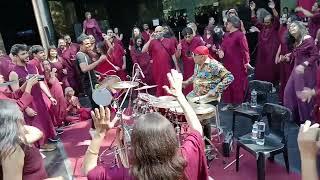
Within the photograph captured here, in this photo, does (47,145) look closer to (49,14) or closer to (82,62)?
(82,62)

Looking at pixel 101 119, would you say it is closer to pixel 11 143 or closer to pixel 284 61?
pixel 11 143

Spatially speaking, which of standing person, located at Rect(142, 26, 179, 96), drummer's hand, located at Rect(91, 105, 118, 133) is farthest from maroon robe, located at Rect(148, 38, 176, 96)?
drummer's hand, located at Rect(91, 105, 118, 133)

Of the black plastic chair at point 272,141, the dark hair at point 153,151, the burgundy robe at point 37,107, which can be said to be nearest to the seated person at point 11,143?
the dark hair at point 153,151

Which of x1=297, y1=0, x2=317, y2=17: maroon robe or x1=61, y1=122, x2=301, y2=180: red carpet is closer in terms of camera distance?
x1=61, y1=122, x2=301, y2=180: red carpet

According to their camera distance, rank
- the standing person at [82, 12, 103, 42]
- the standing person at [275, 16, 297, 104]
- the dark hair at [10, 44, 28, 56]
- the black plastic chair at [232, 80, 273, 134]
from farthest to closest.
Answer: the standing person at [82, 12, 103, 42] < the standing person at [275, 16, 297, 104] < the dark hair at [10, 44, 28, 56] < the black plastic chair at [232, 80, 273, 134]

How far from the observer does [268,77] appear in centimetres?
748

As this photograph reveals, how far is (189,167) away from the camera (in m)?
2.00

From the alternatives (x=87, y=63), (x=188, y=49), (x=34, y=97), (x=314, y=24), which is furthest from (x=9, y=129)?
(x=314, y=24)

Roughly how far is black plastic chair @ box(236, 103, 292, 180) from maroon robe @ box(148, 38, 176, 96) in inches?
115

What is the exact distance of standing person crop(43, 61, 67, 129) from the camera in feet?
20.6

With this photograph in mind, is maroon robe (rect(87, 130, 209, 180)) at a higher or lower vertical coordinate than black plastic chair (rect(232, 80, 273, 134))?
higher

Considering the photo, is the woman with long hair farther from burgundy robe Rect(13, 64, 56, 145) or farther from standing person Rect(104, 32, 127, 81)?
standing person Rect(104, 32, 127, 81)

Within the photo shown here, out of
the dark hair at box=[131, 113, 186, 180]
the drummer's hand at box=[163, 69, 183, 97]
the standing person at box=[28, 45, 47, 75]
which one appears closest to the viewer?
the dark hair at box=[131, 113, 186, 180]

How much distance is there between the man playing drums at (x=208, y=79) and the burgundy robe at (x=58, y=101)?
257cm
